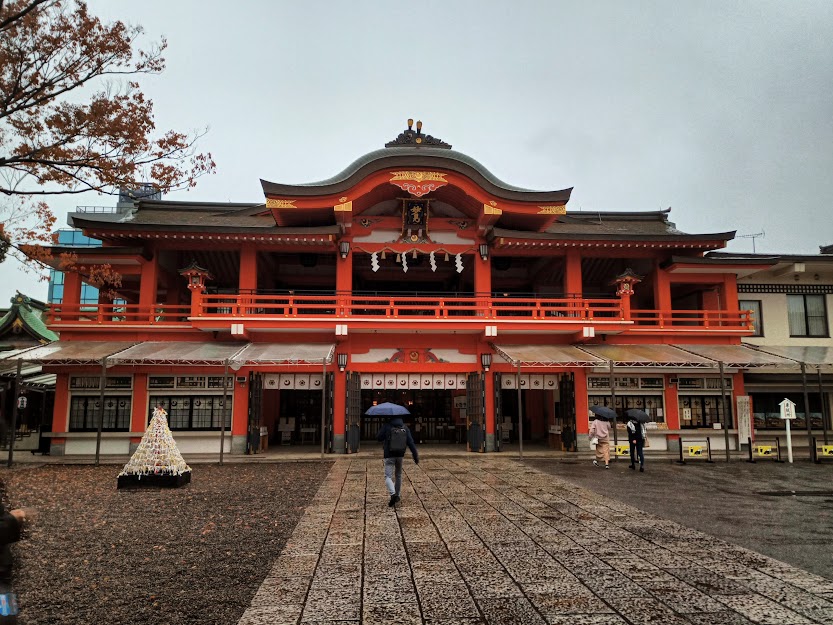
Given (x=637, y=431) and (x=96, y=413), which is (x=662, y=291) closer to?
(x=637, y=431)

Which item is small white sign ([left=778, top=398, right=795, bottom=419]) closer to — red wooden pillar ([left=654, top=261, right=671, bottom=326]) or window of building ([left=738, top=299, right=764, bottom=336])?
red wooden pillar ([left=654, top=261, right=671, bottom=326])

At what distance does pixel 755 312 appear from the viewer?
22875 mm

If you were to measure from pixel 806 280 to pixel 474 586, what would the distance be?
77.7 ft

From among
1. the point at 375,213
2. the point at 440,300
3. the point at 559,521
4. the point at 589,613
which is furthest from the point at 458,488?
the point at 375,213

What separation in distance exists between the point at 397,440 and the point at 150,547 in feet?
13.5

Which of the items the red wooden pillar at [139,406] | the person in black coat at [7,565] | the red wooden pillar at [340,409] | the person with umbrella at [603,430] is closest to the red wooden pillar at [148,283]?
the red wooden pillar at [139,406]

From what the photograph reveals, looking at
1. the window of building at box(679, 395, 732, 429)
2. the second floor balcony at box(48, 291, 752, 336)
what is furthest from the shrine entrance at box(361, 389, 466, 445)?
the window of building at box(679, 395, 732, 429)

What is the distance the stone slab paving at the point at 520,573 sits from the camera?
4.81m

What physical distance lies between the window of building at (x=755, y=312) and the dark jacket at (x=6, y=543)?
24793mm

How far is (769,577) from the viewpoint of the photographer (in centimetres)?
575

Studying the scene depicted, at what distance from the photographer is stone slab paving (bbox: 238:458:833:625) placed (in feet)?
15.8

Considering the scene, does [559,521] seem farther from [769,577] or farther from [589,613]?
[589,613]

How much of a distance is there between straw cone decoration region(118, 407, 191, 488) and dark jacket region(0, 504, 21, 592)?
9349 mm

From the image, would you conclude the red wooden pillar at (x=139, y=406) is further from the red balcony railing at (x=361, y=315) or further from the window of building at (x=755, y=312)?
the window of building at (x=755, y=312)
